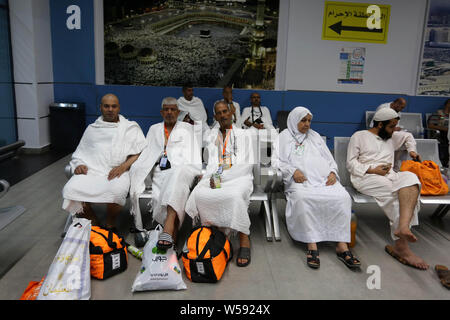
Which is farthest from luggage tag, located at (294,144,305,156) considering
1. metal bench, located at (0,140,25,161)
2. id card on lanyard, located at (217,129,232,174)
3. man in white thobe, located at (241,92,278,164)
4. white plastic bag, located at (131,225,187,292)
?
man in white thobe, located at (241,92,278,164)

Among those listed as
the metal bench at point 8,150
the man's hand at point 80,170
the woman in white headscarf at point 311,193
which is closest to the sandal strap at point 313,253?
the woman in white headscarf at point 311,193

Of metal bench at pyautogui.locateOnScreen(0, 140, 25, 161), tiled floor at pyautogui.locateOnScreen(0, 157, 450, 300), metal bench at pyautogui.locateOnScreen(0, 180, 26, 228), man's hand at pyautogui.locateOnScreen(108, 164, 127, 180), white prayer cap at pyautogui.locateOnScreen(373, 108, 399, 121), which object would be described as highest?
white prayer cap at pyautogui.locateOnScreen(373, 108, 399, 121)

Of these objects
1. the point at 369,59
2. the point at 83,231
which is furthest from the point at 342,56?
the point at 83,231

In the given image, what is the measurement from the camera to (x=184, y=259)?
2.56 meters

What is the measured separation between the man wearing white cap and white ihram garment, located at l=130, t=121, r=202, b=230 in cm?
153

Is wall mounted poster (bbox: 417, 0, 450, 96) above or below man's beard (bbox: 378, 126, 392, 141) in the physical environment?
above

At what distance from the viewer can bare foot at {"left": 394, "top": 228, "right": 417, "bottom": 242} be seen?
2754 mm

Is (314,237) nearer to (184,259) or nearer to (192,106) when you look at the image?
(184,259)

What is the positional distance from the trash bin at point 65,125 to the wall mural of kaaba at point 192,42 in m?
1.05

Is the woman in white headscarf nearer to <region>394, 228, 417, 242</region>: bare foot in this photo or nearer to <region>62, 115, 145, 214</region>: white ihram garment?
<region>394, 228, 417, 242</region>: bare foot

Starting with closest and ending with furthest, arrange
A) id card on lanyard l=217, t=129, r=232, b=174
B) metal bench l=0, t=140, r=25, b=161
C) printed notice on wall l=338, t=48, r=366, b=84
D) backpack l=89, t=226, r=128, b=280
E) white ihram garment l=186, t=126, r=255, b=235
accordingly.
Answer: metal bench l=0, t=140, r=25, b=161, backpack l=89, t=226, r=128, b=280, white ihram garment l=186, t=126, r=255, b=235, id card on lanyard l=217, t=129, r=232, b=174, printed notice on wall l=338, t=48, r=366, b=84

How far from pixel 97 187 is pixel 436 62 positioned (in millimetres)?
7075

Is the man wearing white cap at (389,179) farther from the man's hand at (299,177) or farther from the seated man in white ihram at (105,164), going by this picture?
the seated man in white ihram at (105,164)

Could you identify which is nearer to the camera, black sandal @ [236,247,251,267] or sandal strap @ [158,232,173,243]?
sandal strap @ [158,232,173,243]
